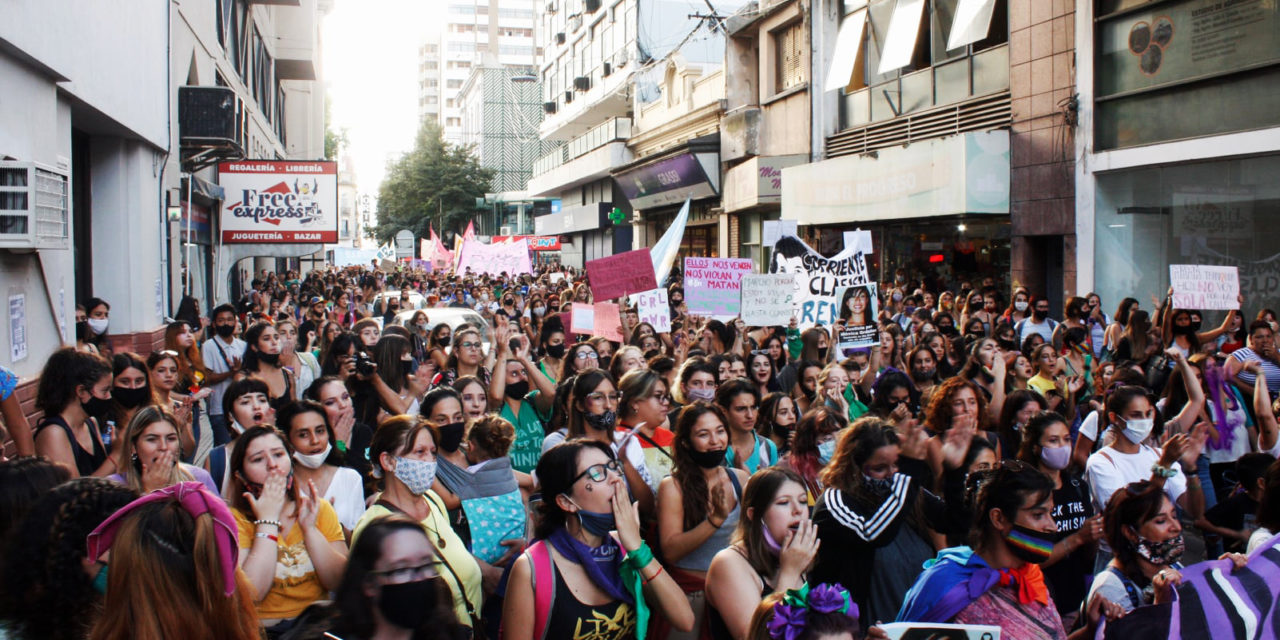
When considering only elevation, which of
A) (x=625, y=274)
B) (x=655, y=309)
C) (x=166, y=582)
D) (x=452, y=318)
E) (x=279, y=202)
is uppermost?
(x=279, y=202)

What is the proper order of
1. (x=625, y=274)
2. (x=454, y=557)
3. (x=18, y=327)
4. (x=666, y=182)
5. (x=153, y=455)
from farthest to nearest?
(x=666, y=182)
(x=625, y=274)
(x=18, y=327)
(x=153, y=455)
(x=454, y=557)

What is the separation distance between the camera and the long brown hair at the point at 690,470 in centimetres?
440

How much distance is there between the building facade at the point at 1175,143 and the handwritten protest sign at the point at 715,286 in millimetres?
7104

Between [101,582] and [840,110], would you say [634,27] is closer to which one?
[840,110]

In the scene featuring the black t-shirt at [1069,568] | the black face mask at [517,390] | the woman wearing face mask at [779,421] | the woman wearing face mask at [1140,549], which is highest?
the black face mask at [517,390]

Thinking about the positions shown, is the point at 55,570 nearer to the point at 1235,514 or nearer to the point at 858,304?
the point at 1235,514

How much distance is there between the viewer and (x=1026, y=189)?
17000mm

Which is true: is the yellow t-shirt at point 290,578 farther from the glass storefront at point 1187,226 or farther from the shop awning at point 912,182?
the shop awning at point 912,182

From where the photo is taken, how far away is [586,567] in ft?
11.9

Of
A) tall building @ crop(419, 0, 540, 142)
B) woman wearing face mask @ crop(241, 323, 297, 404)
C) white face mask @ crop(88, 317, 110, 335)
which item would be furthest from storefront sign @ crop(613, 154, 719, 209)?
tall building @ crop(419, 0, 540, 142)

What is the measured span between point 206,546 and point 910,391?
17.3ft

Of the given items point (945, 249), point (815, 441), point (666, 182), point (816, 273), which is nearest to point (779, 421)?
point (815, 441)

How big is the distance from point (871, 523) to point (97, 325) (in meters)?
9.94

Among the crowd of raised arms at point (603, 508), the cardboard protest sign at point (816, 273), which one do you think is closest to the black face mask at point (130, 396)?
the crowd of raised arms at point (603, 508)
